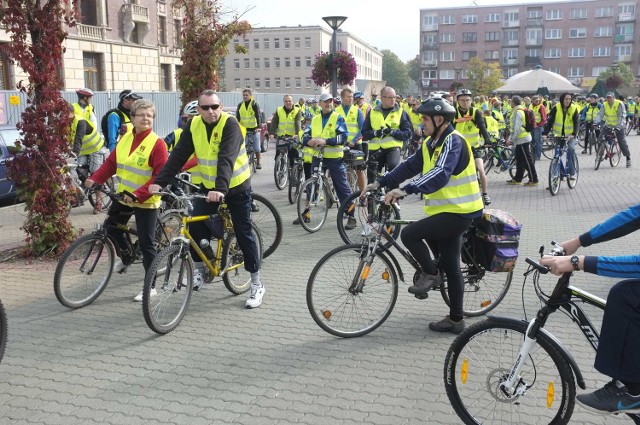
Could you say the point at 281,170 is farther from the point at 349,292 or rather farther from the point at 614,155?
the point at 614,155

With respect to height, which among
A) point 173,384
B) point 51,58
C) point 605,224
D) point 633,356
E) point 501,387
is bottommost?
point 173,384

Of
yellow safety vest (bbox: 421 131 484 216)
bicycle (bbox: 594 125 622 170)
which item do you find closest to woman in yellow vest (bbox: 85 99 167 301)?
yellow safety vest (bbox: 421 131 484 216)

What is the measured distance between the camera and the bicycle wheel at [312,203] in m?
9.04

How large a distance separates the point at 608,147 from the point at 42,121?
48.0 ft

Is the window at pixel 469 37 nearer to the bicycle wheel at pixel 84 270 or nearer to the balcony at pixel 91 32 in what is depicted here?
the balcony at pixel 91 32

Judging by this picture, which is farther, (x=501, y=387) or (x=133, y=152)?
(x=133, y=152)

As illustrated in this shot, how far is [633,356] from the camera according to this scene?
2811 millimetres

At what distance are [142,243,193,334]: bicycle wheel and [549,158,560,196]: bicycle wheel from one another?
890cm

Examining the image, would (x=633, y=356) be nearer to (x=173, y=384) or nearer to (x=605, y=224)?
(x=605, y=224)

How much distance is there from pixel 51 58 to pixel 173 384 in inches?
182

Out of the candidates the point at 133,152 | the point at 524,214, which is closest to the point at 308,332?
the point at 133,152

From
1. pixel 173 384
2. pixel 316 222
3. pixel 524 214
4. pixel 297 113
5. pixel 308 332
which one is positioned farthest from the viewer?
pixel 297 113

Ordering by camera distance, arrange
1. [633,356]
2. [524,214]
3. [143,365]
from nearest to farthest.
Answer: [633,356] → [143,365] → [524,214]

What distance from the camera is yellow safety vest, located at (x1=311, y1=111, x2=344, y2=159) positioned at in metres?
9.03
